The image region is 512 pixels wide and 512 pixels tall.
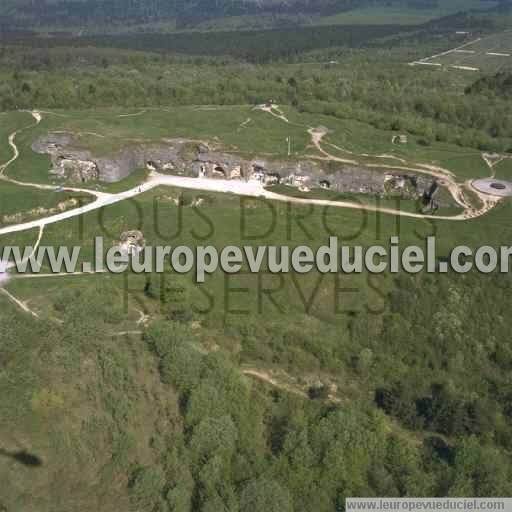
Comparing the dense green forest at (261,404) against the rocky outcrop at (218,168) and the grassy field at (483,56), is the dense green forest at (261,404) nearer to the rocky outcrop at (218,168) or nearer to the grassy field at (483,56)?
the rocky outcrop at (218,168)

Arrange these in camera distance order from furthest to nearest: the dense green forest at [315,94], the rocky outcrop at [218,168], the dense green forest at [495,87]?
the dense green forest at [495,87] < the dense green forest at [315,94] < the rocky outcrop at [218,168]

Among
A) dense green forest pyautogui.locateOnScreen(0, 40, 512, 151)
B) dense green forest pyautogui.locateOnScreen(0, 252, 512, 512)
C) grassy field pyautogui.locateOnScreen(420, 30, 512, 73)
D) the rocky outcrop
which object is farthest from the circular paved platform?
grassy field pyautogui.locateOnScreen(420, 30, 512, 73)

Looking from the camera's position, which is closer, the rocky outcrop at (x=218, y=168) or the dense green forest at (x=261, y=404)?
the dense green forest at (x=261, y=404)

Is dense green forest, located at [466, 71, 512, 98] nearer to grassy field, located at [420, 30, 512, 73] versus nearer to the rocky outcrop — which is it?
grassy field, located at [420, 30, 512, 73]

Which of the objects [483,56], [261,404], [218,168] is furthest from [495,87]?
[261,404]

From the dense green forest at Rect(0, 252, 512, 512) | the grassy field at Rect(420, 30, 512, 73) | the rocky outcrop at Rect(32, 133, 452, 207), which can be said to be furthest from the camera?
the grassy field at Rect(420, 30, 512, 73)

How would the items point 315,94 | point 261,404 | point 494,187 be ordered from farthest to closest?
point 315,94 < point 494,187 < point 261,404

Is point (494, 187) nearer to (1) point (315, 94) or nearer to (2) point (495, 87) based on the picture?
(1) point (315, 94)

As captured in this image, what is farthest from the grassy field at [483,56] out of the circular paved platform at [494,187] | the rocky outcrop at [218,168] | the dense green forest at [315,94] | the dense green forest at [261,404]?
the dense green forest at [261,404]

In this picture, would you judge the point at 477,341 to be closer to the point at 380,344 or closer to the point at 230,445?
the point at 380,344

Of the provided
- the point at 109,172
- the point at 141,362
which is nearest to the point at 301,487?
the point at 141,362
